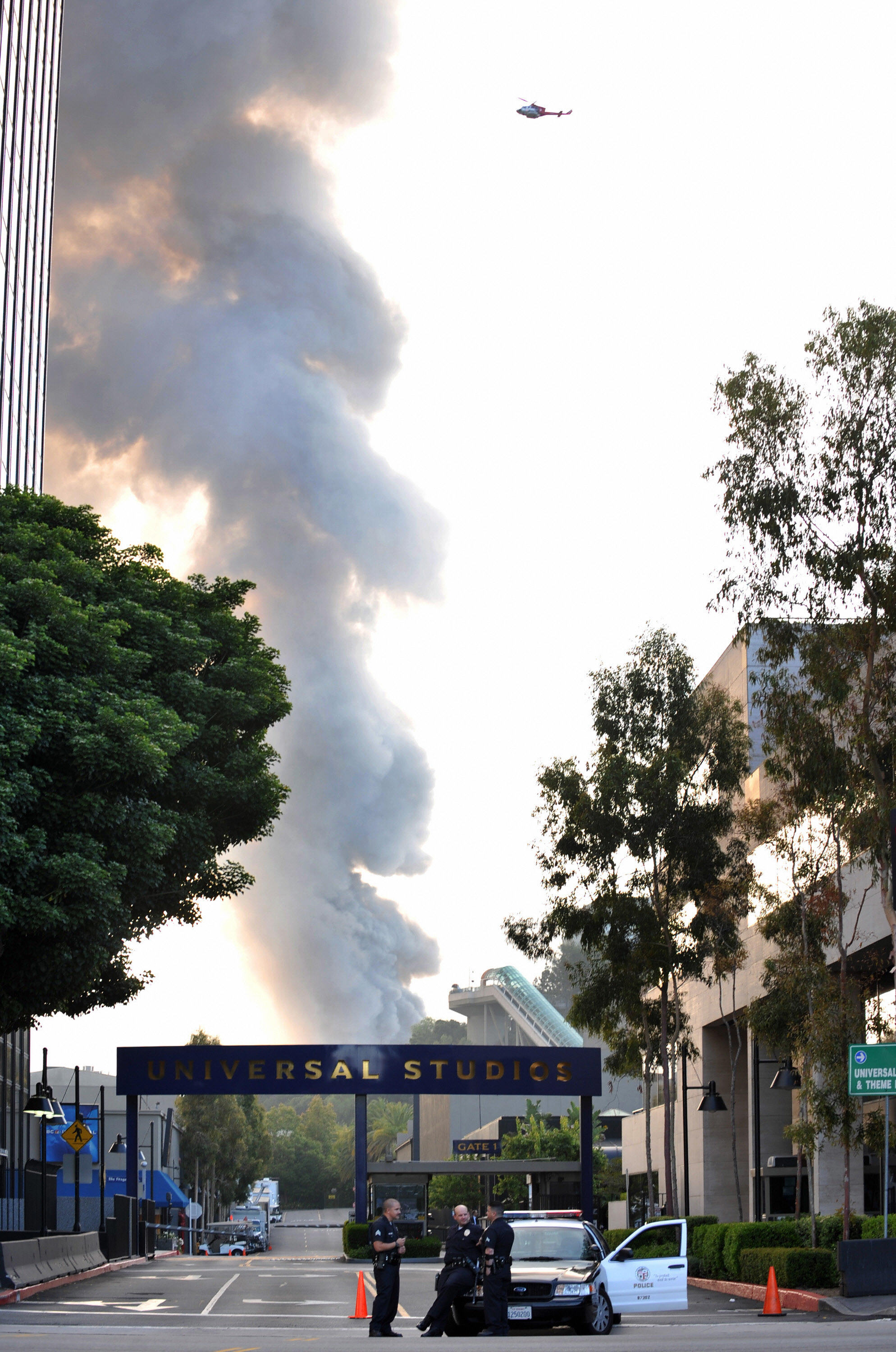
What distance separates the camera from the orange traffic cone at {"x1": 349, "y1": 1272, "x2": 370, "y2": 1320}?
22500 mm

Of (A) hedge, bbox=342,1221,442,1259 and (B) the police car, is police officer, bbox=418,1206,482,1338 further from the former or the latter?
(A) hedge, bbox=342,1221,442,1259

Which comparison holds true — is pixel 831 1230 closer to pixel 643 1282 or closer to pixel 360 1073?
pixel 643 1282

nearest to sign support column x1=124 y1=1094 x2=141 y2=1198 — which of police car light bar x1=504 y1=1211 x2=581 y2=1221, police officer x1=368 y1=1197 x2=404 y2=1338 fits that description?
police car light bar x1=504 y1=1211 x2=581 y2=1221

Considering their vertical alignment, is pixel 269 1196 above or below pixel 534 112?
below

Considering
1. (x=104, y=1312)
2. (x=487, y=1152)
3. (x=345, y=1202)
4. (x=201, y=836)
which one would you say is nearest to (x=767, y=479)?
(x=201, y=836)

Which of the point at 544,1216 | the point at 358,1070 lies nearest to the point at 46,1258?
the point at 544,1216

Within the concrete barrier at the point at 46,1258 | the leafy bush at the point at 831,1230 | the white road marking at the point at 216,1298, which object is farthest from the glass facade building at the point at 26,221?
the leafy bush at the point at 831,1230

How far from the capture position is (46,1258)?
29.4 meters

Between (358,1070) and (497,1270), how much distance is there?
2939 cm

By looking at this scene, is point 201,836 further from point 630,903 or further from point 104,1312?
point 630,903

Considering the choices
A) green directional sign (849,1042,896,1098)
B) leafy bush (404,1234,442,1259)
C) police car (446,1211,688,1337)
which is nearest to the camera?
police car (446,1211,688,1337)

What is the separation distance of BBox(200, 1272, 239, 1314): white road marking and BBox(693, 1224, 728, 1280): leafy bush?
10.3m

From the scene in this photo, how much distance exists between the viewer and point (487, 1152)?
7644 centimetres

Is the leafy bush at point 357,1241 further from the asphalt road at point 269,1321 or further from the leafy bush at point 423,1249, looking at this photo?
the asphalt road at point 269,1321
